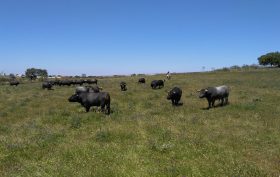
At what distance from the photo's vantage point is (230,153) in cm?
1412

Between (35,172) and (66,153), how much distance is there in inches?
84.2

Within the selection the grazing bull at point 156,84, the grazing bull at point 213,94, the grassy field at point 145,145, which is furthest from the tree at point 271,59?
the grassy field at point 145,145

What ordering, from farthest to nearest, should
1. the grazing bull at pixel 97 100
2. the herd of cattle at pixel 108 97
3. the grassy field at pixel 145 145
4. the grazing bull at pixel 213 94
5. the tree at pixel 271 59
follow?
the tree at pixel 271 59
the grazing bull at pixel 213 94
the herd of cattle at pixel 108 97
the grazing bull at pixel 97 100
the grassy field at pixel 145 145

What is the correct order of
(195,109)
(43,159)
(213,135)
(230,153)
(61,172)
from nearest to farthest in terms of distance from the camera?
(61,172) → (43,159) → (230,153) → (213,135) → (195,109)

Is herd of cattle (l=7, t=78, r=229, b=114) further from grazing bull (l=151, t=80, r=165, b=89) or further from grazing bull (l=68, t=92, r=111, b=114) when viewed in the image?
grazing bull (l=151, t=80, r=165, b=89)

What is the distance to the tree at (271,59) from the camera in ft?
449

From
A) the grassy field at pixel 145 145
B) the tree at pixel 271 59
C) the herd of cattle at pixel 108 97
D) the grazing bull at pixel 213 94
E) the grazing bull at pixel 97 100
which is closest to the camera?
the grassy field at pixel 145 145

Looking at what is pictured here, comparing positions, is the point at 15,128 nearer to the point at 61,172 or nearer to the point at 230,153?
the point at 61,172

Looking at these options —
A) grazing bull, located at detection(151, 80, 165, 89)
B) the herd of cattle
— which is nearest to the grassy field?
the herd of cattle

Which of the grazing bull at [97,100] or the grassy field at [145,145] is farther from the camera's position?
the grazing bull at [97,100]

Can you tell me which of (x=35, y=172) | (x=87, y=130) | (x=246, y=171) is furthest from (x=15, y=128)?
(x=246, y=171)

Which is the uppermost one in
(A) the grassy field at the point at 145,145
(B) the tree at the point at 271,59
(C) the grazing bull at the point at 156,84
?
(B) the tree at the point at 271,59

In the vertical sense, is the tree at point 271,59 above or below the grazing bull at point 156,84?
above

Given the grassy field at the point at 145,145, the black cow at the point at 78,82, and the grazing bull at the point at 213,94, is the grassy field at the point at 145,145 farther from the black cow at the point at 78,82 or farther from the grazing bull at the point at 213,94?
the black cow at the point at 78,82
